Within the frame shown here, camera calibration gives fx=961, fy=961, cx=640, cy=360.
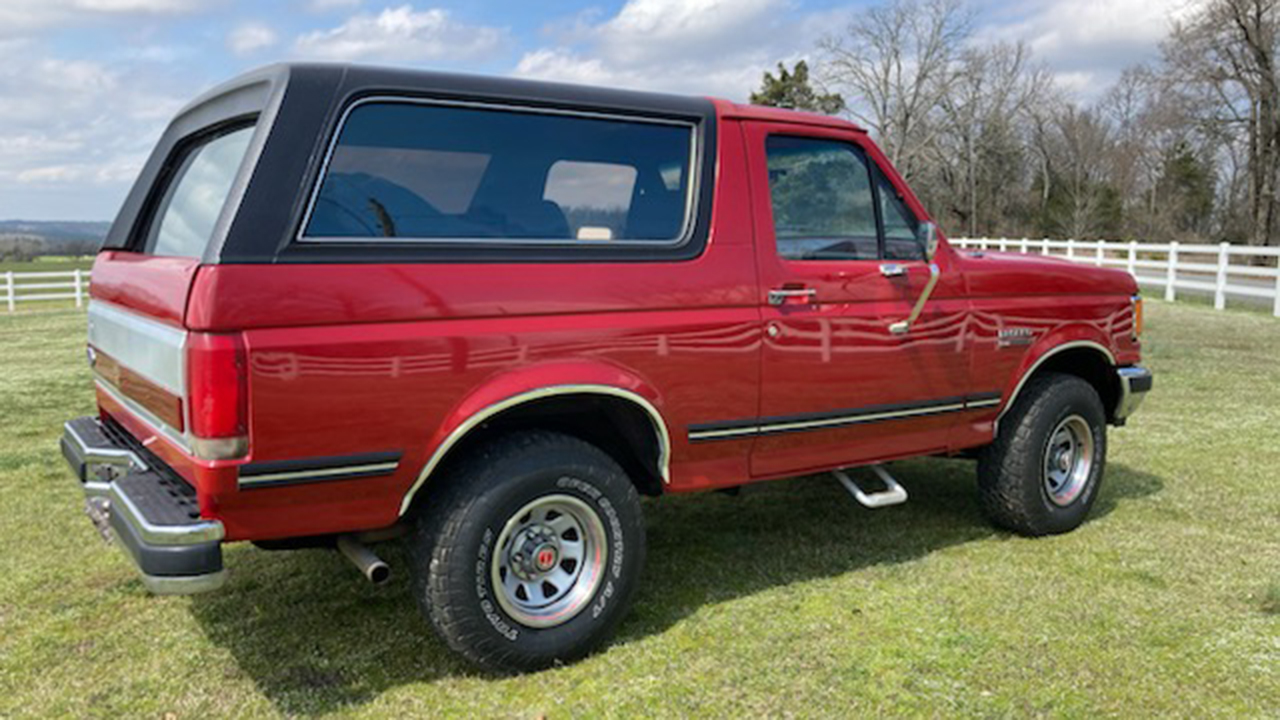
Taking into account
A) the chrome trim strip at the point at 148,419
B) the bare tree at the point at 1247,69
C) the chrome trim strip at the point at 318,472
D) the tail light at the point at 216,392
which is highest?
the bare tree at the point at 1247,69

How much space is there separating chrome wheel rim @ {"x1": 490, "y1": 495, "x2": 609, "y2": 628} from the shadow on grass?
1.18 feet

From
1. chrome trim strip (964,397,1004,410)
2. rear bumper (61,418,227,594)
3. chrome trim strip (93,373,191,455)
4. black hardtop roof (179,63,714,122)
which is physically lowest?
rear bumper (61,418,227,594)

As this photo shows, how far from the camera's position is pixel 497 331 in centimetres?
326

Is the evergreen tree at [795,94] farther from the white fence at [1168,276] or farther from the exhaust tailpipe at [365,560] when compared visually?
the exhaust tailpipe at [365,560]

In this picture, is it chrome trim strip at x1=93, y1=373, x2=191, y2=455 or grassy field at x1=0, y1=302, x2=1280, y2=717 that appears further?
grassy field at x1=0, y1=302, x2=1280, y2=717

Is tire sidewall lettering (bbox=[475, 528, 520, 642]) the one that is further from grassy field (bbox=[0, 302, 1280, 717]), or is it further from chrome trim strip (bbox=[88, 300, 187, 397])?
chrome trim strip (bbox=[88, 300, 187, 397])

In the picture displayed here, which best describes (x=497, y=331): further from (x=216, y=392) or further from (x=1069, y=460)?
(x=1069, y=460)

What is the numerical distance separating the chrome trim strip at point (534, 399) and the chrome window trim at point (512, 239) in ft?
1.73

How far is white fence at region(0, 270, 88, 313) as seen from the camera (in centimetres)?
2286

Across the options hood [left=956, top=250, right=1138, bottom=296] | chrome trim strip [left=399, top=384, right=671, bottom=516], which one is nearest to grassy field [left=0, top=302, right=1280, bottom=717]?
chrome trim strip [left=399, top=384, right=671, bottom=516]

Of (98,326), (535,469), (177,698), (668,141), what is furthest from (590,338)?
(98,326)

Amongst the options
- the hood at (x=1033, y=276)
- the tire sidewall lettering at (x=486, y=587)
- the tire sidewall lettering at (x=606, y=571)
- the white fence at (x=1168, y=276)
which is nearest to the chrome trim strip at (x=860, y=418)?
the hood at (x=1033, y=276)

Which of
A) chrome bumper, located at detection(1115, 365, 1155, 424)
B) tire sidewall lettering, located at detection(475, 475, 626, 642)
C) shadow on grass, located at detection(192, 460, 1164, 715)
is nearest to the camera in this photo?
tire sidewall lettering, located at detection(475, 475, 626, 642)

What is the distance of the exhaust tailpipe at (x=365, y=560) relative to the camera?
3.19 meters
